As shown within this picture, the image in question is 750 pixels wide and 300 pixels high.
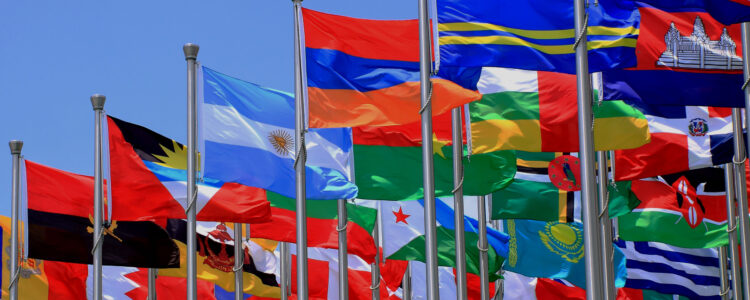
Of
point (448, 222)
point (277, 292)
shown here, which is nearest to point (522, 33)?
point (448, 222)

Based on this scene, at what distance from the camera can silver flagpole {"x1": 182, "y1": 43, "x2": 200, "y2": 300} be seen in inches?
914

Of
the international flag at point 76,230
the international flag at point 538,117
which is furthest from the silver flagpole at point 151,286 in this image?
the international flag at point 538,117

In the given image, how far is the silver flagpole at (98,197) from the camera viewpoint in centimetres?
2444

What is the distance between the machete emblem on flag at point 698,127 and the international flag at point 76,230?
11390 millimetres

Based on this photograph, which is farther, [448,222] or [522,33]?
[448,222]

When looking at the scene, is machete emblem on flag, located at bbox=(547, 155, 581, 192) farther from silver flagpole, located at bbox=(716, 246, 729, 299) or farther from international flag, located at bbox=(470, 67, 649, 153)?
silver flagpole, located at bbox=(716, 246, 729, 299)

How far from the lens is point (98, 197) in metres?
24.8

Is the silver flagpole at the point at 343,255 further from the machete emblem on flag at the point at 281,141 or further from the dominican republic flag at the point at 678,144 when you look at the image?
the dominican republic flag at the point at 678,144

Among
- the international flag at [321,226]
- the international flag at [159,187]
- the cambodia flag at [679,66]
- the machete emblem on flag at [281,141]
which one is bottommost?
the international flag at [321,226]

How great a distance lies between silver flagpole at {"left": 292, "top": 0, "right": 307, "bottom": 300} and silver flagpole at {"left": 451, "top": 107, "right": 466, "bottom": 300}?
258cm

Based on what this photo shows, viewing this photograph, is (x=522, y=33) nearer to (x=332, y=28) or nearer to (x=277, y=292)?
(x=332, y=28)

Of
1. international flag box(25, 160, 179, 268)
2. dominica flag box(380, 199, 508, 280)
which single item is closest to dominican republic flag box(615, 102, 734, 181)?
dominica flag box(380, 199, 508, 280)

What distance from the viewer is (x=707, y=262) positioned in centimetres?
3709

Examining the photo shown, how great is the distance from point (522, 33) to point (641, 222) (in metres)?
11.2
